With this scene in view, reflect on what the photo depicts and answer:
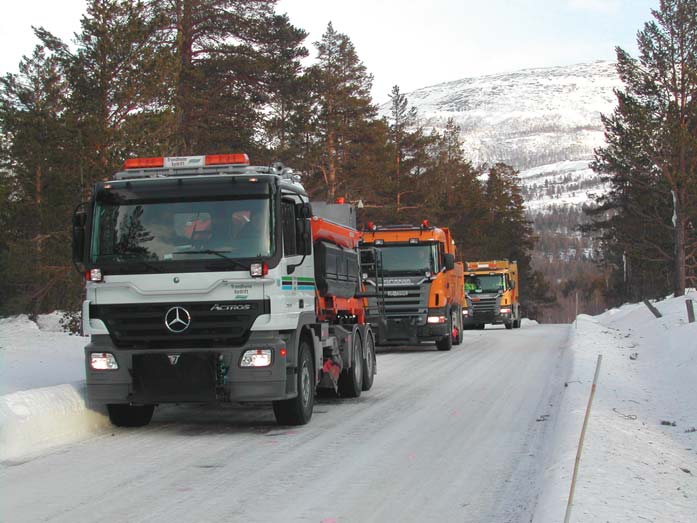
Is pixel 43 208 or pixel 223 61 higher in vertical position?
pixel 223 61

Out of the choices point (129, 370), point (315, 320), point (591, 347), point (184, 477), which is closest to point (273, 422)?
point (315, 320)

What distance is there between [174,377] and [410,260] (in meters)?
14.1

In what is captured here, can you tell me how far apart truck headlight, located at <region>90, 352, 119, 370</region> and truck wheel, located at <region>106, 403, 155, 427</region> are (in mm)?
863

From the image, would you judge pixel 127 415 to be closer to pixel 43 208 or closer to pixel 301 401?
pixel 301 401

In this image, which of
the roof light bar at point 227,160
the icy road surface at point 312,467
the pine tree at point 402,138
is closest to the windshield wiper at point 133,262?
the roof light bar at point 227,160

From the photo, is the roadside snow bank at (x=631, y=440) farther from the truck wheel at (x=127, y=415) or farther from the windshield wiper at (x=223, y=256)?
the truck wheel at (x=127, y=415)

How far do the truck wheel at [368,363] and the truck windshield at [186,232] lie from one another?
5421mm

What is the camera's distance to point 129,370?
980 centimetres

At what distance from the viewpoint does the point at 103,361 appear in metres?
9.85

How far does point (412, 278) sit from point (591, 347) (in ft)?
16.5

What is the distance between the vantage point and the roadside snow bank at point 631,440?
620 cm

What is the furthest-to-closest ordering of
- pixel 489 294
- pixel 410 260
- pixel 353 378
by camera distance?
1. pixel 489 294
2. pixel 410 260
3. pixel 353 378

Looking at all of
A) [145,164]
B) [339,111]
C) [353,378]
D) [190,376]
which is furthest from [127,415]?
[339,111]

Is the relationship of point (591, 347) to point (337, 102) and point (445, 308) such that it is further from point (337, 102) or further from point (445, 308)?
point (337, 102)
